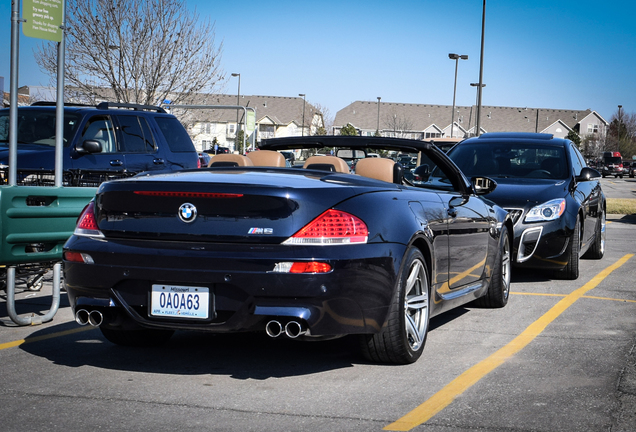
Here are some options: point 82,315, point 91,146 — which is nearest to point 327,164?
point 82,315

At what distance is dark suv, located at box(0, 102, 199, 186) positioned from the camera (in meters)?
10.3

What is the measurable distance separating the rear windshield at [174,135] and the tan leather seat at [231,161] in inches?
217

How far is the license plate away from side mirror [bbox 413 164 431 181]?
462 centimetres

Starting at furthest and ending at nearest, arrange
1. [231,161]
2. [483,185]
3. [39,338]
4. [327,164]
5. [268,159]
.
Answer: [483,185] < [268,159] < [231,161] < [39,338] < [327,164]

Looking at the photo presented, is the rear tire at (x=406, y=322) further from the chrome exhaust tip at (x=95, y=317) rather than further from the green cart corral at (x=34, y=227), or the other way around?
the green cart corral at (x=34, y=227)

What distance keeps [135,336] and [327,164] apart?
174 centimetres

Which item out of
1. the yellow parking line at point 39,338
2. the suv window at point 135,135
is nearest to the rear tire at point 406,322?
the yellow parking line at point 39,338

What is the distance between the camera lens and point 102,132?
10969 millimetres

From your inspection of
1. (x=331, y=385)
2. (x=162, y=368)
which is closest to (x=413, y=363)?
(x=331, y=385)

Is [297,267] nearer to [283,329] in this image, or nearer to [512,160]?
[283,329]

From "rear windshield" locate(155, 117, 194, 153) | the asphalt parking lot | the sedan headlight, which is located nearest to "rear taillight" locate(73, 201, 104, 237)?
the asphalt parking lot

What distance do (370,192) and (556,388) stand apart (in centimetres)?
151

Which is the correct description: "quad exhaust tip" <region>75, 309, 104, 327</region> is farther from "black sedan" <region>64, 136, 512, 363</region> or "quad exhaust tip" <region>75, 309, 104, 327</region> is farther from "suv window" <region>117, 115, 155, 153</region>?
"suv window" <region>117, 115, 155, 153</region>

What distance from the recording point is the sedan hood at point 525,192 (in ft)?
29.7
